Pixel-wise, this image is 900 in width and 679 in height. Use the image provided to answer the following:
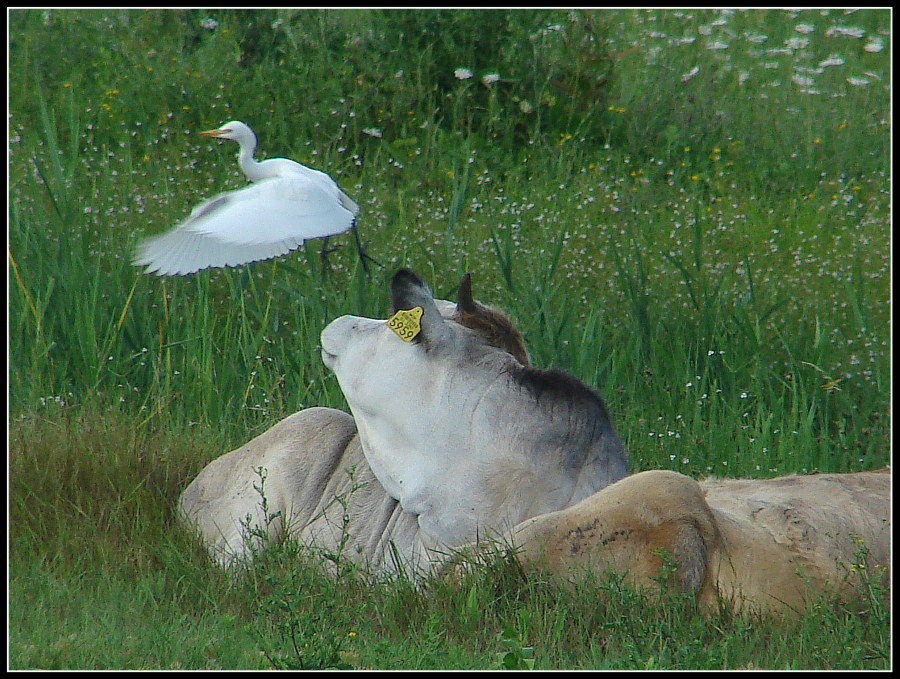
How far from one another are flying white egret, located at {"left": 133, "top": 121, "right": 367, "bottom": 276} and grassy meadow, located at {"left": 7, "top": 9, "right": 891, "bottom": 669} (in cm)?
46

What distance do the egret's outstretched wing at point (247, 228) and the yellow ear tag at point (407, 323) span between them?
1287 mm

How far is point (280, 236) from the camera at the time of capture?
482cm

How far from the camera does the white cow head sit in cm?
351

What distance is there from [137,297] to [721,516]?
126 inches

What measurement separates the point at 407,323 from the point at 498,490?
0.59 m

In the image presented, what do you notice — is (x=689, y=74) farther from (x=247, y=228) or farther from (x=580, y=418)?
(x=580, y=418)

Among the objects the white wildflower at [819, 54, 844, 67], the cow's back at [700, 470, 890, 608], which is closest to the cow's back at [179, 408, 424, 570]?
the cow's back at [700, 470, 890, 608]

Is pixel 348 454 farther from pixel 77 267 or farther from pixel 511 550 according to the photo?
pixel 77 267

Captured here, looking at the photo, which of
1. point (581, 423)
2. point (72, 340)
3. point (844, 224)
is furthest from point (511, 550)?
point (844, 224)

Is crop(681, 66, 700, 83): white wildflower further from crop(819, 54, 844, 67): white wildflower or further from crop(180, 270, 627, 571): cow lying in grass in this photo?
crop(180, 270, 627, 571): cow lying in grass

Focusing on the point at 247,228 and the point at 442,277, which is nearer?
the point at 247,228

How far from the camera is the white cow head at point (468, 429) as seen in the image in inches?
138

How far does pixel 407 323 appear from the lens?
3.61 meters

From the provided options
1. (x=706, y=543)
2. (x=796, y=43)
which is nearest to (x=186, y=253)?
(x=706, y=543)
